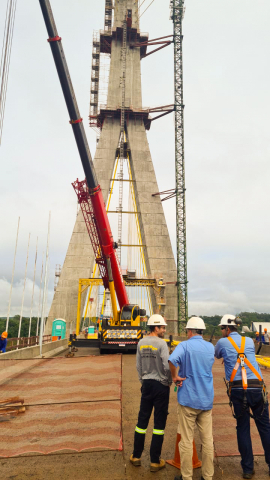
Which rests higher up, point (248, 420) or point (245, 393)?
point (245, 393)

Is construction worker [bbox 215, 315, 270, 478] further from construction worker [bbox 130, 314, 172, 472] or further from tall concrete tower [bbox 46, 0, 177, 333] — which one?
tall concrete tower [bbox 46, 0, 177, 333]

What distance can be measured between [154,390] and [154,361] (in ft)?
1.19

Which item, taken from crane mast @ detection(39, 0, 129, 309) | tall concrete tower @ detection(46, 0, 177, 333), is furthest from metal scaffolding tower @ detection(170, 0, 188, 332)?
crane mast @ detection(39, 0, 129, 309)

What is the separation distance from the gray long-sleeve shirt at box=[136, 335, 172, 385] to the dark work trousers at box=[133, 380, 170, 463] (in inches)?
→ 3.3

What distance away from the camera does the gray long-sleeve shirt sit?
182 inches

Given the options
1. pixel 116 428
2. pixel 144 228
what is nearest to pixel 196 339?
pixel 116 428

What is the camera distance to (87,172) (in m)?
16.9

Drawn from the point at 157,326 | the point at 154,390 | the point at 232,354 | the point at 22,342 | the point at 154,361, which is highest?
the point at 157,326

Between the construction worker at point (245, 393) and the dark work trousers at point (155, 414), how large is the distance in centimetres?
90

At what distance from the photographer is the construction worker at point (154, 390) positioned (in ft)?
14.4

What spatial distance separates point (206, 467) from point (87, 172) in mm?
14523

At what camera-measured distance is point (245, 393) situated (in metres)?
4.40

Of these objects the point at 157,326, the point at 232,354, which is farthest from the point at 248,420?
the point at 157,326

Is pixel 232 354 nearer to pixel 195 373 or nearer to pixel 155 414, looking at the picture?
pixel 195 373
